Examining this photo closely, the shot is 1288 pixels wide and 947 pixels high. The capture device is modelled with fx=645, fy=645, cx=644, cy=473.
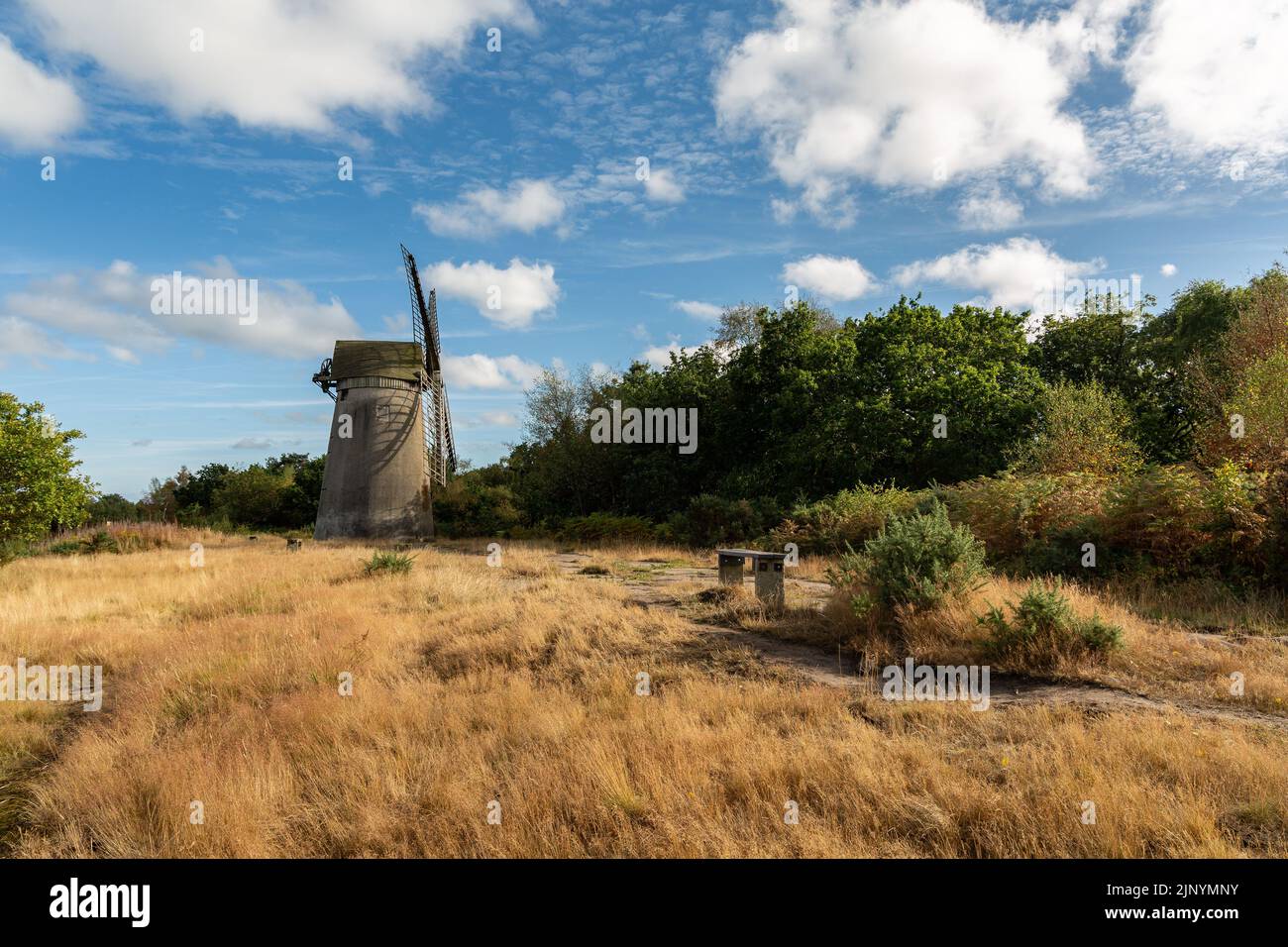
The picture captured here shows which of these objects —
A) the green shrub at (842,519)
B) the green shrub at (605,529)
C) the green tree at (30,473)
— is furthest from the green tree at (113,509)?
the green shrub at (842,519)

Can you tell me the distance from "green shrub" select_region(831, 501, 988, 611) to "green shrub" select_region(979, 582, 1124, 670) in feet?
4.10

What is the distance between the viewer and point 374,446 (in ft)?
88.9

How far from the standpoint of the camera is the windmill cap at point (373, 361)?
89.1 ft

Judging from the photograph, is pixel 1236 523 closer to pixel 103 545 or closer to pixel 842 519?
pixel 842 519

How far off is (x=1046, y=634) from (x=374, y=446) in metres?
25.6


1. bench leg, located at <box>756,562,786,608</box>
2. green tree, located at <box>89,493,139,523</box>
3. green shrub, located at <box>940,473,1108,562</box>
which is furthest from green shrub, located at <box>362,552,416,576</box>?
green tree, located at <box>89,493,139,523</box>

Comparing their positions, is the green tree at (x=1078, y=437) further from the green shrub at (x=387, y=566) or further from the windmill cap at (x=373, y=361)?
the windmill cap at (x=373, y=361)

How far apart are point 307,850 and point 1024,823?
15.2 ft

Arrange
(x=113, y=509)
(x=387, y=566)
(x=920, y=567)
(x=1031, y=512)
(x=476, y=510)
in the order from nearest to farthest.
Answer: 1. (x=920, y=567)
2. (x=1031, y=512)
3. (x=387, y=566)
4. (x=476, y=510)
5. (x=113, y=509)

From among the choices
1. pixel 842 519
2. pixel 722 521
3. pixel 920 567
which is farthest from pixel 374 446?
pixel 920 567

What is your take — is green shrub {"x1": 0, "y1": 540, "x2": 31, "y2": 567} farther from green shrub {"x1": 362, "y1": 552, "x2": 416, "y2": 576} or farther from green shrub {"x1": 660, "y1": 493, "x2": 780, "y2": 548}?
green shrub {"x1": 660, "y1": 493, "x2": 780, "y2": 548}

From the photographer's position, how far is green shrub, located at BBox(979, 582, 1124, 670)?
23.3 feet

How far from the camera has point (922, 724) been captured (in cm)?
559

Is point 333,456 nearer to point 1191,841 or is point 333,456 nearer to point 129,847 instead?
point 129,847
